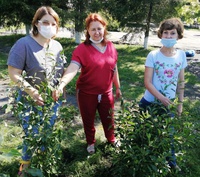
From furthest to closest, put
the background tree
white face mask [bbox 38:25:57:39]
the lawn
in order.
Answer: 1. the background tree
2. white face mask [bbox 38:25:57:39]
3. the lawn

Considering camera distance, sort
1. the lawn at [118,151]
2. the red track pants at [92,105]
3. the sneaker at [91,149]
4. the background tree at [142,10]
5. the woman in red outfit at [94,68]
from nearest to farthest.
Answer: the lawn at [118,151], the woman in red outfit at [94,68], the red track pants at [92,105], the sneaker at [91,149], the background tree at [142,10]

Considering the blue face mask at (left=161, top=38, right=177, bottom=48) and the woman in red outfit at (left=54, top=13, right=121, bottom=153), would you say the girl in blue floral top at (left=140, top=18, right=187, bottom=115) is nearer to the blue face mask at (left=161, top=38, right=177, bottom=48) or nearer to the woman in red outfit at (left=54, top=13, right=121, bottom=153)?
the blue face mask at (left=161, top=38, right=177, bottom=48)

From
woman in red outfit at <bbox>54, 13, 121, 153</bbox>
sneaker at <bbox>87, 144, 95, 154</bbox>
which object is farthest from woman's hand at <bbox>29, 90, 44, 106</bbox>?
sneaker at <bbox>87, 144, 95, 154</bbox>

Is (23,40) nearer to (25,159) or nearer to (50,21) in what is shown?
(50,21)

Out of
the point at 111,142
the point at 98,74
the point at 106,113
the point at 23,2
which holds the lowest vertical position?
the point at 111,142

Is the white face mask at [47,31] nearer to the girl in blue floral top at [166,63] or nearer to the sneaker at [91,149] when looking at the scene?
the girl in blue floral top at [166,63]

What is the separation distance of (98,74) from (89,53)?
0.77 feet

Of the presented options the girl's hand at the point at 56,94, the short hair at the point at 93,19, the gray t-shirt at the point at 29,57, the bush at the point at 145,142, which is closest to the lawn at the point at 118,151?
the bush at the point at 145,142

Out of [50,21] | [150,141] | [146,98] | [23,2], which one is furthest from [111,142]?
[23,2]

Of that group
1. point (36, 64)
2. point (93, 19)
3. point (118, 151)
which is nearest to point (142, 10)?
point (93, 19)

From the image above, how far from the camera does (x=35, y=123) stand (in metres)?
1.96

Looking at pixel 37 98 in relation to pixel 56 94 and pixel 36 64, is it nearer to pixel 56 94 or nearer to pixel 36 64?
pixel 56 94

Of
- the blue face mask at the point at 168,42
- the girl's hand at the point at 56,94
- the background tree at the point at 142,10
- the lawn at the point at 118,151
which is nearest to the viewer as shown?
the girl's hand at the point at 56,94

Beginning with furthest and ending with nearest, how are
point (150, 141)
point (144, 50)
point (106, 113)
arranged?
point (144, 50) < point (106, 113) < point (150, 141)
